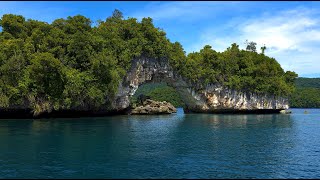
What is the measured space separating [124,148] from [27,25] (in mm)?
39092

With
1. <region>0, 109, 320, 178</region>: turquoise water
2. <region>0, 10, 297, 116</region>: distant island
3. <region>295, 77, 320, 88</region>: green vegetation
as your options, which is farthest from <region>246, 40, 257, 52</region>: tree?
<region>295, 77, 320, 88</region>: green vegetation

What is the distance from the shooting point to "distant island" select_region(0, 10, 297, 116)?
163ft

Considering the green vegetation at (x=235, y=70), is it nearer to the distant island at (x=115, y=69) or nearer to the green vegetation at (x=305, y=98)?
the distant island at (x=115, y=69)

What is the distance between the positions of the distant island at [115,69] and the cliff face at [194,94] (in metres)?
0.21

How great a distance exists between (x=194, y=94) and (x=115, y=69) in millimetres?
26366

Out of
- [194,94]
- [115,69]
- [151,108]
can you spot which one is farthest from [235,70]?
[115,69]

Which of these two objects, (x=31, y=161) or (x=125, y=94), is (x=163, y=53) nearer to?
(x=125, y=94)

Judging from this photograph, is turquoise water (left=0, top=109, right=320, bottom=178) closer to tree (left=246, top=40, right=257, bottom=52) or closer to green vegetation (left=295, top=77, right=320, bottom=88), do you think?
tree (left=246, top=40, right=257, bottom=52)

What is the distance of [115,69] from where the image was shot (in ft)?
197

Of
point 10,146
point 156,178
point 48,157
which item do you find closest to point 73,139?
point 10,146

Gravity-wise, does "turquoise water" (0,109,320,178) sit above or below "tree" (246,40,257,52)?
below

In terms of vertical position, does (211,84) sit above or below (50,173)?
above

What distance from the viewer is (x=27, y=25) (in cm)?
5606

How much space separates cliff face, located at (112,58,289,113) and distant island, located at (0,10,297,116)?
21cm
